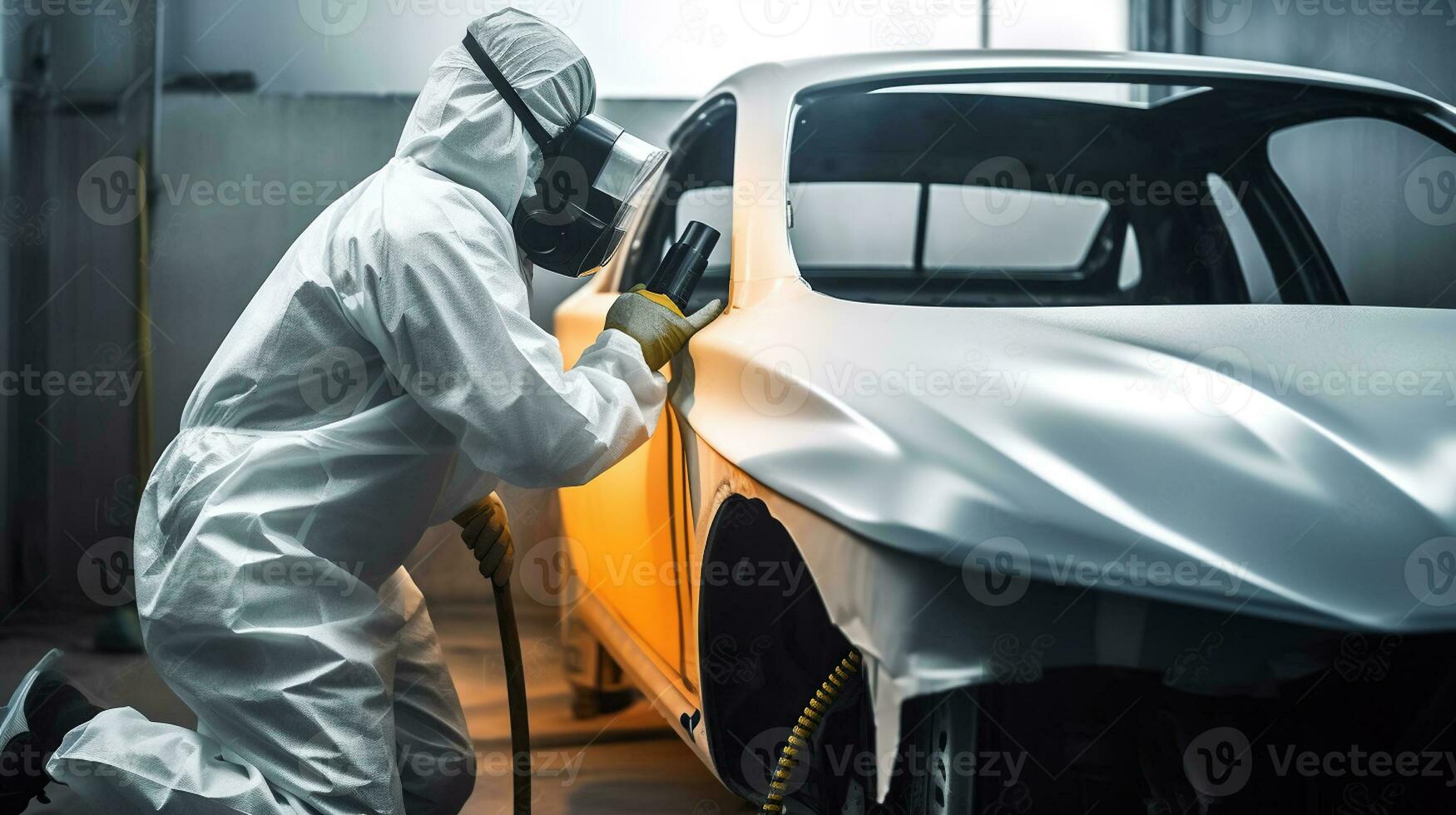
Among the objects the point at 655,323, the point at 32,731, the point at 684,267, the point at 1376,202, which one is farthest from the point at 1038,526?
the point at 1376,202

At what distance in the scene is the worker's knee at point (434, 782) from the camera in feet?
6.31

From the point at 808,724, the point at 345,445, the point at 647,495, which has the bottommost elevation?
the point at 808,724

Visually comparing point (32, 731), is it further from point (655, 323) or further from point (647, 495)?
point (655, 323)

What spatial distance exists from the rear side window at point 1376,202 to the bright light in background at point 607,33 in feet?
3.24

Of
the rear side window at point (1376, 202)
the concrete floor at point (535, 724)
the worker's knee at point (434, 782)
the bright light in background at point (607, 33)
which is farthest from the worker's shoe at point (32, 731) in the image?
the rear side window at point (1376, 202)

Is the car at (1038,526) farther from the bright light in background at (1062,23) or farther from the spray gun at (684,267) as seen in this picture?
the bright light in background at (1062,23)

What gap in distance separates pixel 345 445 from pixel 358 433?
0.08 feet

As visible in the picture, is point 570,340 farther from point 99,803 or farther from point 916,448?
point 916,448

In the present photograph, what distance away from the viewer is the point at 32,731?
6.28ft

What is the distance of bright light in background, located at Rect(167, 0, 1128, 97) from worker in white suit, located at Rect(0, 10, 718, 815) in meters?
2.41

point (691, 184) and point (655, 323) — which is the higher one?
point (691, 184)

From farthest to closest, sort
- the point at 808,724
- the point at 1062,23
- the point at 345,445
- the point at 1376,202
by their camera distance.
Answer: the point at 1062,23 < the point at 1376,202 < the point at 345,445 < the point at 808,724

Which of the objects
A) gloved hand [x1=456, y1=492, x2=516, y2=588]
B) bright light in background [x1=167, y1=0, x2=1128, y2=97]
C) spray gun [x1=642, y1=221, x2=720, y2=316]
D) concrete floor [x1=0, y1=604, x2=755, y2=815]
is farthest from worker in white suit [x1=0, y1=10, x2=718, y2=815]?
bright light in background [x1=167, y1=0, x2=1128, y2=97]

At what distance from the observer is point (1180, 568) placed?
1017 millimetres
